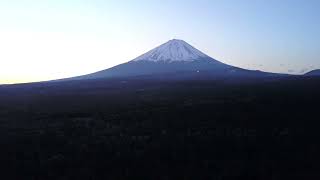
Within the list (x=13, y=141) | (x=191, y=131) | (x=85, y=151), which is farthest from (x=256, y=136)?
(x=13, y=141)

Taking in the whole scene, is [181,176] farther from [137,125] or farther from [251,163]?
[137,125]

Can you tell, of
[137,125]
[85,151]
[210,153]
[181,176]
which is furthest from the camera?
[137,125]

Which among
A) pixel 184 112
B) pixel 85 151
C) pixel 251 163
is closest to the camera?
pixel 251 163

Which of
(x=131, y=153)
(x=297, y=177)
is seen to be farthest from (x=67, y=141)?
(x=297, y=177)

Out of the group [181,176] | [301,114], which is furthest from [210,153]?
[301,114]

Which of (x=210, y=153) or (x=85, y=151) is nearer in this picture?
(x=210, y=153)

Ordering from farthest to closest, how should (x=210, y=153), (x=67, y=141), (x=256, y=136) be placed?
(x=67, y=141) < (x=256, y=136) < (x=210, y=153)

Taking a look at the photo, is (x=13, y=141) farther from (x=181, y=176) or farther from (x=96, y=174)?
(x=181, y=176)

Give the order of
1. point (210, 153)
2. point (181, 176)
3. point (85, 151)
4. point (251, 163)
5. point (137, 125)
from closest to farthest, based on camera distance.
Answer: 1. point (181, 176)
2. point (251, 163)
3. point (210, 153)
4. point (85, 151)
5. point (137, 125)

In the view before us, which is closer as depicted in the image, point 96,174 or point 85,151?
point 96,174
